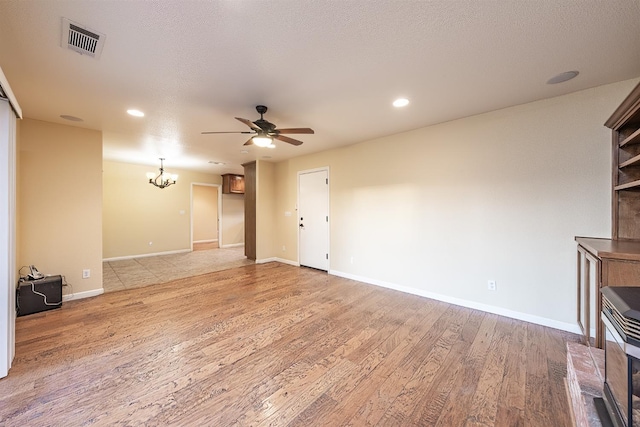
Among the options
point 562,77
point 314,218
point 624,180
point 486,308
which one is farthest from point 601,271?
point 314,218

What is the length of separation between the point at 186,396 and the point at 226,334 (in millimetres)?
828

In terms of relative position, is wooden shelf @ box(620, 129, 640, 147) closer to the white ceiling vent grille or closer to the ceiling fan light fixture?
the ceiling fan light fixture

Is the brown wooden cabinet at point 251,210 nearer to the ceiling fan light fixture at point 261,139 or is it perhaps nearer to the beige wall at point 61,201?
the beige wall at point 61,201

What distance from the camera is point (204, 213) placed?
9.20m

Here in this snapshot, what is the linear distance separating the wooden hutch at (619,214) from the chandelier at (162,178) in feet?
23.8

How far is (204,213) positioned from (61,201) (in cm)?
589

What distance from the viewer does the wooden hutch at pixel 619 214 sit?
Answer: 5.99ft

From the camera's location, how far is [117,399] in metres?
1.63

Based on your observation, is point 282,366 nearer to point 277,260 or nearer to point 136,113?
point 136,113

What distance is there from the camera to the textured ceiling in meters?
1.48

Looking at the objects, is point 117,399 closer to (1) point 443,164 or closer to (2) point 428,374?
(2) point 428,374

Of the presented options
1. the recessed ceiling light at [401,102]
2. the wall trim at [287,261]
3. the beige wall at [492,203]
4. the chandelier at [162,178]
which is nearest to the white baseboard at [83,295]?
the chandelier at [162,178]

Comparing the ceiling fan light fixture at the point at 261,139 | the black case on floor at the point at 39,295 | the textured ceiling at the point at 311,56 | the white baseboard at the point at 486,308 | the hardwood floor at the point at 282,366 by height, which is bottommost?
the hardwood floor at the point at 282,366

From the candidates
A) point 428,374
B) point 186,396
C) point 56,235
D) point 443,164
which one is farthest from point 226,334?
point 443,164
